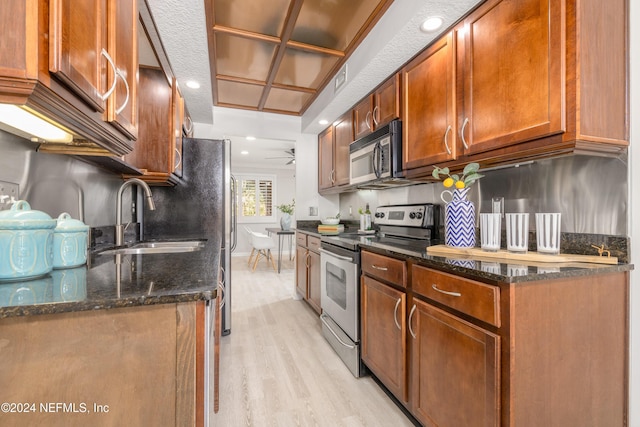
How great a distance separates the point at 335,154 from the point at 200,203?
1530mm

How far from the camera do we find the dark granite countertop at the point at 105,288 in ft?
2.09

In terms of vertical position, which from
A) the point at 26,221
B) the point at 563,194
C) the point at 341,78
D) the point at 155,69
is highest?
the point at 341,78

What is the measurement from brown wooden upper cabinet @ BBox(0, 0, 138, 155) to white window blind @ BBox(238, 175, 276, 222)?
6.46 m

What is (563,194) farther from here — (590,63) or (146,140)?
(146,140)

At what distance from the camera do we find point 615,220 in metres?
1.21

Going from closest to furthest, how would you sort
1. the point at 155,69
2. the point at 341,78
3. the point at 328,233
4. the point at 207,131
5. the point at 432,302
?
the point at 432,302, the point at 155,69, the point at 341,78, the point at 328,233, the point at 207,131

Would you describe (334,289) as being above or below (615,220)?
below

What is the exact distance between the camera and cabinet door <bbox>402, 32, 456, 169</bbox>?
1610mm

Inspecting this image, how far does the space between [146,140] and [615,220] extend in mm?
2458

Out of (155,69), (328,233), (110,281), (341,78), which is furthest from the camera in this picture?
(328,233)

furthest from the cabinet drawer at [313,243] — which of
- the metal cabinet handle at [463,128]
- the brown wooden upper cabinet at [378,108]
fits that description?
the metal cabinet handle at [463,128]

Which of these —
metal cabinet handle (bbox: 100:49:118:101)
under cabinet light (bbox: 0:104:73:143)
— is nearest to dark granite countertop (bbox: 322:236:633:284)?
metal cabinet handle (bbox: 100:49:118:101)

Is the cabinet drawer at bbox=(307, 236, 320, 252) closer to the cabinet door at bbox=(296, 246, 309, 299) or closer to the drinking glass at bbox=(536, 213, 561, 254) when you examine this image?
the cabinet door at bbox=(296, 246, 309, 299)

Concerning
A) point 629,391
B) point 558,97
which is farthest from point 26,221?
point 629,391
